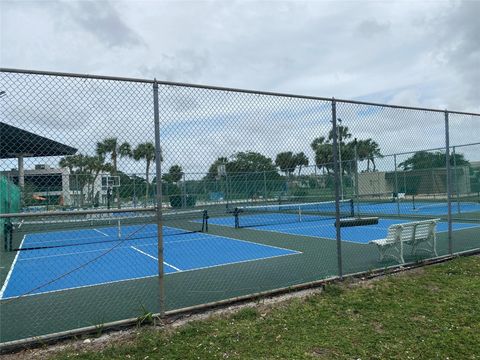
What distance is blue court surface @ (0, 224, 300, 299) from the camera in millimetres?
8633

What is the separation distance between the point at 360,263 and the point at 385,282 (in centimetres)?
187

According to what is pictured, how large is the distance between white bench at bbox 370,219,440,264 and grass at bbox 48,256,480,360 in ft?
6.54

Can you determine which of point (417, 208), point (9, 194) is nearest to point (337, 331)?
point (9, 194)

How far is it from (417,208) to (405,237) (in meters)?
10.3

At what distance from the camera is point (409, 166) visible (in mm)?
17469

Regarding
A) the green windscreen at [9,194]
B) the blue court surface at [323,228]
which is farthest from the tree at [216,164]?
the blue court surface at [323,228]

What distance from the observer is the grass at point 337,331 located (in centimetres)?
424

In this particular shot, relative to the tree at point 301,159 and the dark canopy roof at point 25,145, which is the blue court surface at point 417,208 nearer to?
the tree at point 301,159

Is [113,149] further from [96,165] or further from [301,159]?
[301,159]

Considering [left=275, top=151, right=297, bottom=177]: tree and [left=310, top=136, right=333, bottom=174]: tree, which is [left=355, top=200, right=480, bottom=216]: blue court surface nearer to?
[left=310, top=136, right=333, bottom=174]: tree

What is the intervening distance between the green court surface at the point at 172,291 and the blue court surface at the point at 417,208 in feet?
24.2

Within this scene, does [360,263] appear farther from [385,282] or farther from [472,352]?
[472,352]

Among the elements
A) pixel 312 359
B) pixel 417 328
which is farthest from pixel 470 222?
pixel 312 359

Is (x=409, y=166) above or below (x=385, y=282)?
above
